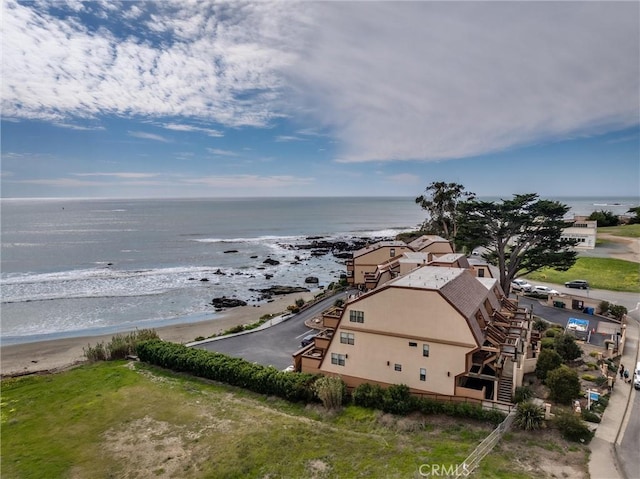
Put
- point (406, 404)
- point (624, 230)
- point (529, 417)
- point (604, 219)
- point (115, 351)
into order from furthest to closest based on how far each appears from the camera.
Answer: point (604, 219) < point (624, 230) < point (115, 351) < point (406, 404) < point (529, 417)

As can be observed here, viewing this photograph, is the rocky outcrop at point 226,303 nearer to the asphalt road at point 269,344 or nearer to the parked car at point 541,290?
the asphalt road at point 269,344

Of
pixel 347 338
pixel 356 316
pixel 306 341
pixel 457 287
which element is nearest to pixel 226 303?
pixel 306 341

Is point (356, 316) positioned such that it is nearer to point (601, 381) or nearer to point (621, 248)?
point (601, 381)

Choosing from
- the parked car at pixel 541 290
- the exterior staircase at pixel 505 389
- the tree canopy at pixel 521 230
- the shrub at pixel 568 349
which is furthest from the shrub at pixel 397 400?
the parked car at pixel 541 290

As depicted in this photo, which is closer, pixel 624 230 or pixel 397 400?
pixel 397 400

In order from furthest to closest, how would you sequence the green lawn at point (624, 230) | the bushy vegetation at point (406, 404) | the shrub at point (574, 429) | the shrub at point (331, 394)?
the green lawn at point (624, 230), the shrub at point (331, 394), the bushy vegetation at point (406, 404), the shrub at point (574, 429)
